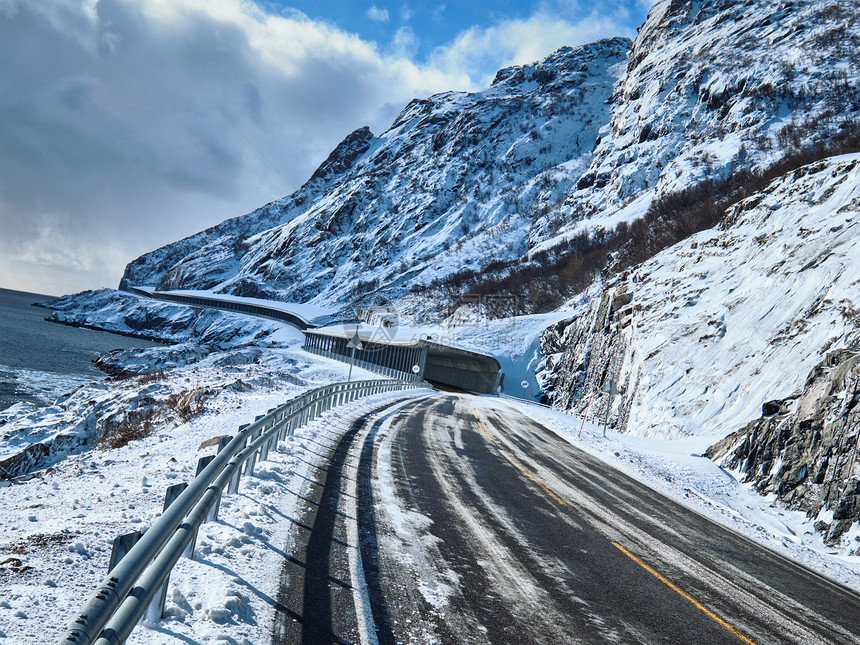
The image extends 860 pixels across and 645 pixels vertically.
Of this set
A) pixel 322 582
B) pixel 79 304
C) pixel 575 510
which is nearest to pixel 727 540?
pixel 575 510

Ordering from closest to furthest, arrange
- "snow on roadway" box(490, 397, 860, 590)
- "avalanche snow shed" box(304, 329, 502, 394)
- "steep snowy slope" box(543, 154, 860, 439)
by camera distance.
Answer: "snow on roadway" box(490, 397, 860, 590)
"steep snowy slope" box(543, 154, 860, 439)
"avalanche snow shed" box(304, 329, 502, 394)

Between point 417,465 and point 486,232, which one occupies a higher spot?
point 486,232

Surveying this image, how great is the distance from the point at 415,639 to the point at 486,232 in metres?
146

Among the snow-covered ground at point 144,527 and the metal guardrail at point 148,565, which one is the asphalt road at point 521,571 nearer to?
the snow-covered ground at point 144,527

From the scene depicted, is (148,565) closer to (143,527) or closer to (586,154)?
(143,527)

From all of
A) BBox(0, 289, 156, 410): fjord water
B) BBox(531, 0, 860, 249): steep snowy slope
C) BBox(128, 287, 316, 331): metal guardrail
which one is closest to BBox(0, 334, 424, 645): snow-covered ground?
BBox(0, 289, 156, 410): fjord water

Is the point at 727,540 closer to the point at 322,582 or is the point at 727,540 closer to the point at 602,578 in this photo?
the point at 602,578

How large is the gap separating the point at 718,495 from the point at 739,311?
46.3 ft

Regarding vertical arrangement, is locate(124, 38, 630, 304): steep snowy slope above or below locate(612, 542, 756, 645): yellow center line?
above

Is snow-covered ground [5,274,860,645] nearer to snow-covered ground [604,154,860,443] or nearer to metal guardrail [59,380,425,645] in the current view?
metal guardrail [59,380,425,645]

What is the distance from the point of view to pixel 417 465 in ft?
34.8

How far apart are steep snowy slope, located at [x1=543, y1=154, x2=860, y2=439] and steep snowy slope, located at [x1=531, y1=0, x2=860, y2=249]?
214 feet

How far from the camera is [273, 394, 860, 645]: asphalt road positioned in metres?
4.45

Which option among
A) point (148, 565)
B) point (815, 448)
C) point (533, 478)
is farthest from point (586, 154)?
point (148, 565)
